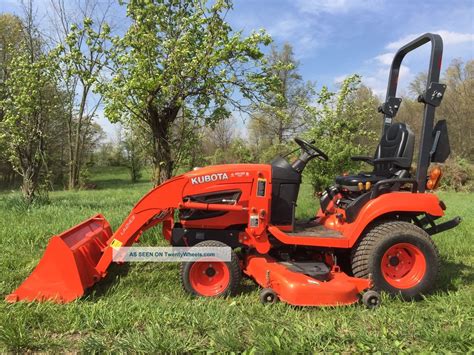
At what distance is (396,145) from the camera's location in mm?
4719

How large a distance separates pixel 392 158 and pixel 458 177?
20.7 metres

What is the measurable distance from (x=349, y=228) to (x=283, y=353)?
5.97 feet

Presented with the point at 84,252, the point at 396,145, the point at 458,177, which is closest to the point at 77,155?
the point at 458,177

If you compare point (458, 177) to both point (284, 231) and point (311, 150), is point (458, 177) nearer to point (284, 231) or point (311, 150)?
point (311, 150)

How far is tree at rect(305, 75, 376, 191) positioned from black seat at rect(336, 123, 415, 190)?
748 centimetres

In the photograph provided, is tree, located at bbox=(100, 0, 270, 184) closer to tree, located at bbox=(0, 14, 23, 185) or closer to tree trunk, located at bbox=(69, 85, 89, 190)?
tree, located at bbox=(0, 14, 23, 185)

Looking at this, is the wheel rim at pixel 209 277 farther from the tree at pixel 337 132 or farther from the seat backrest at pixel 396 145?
the tree at pixel 337 132

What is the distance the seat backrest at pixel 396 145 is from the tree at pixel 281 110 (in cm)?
298

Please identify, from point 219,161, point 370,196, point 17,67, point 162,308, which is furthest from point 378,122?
point 162,308

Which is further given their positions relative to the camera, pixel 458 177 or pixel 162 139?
pixel 458 177

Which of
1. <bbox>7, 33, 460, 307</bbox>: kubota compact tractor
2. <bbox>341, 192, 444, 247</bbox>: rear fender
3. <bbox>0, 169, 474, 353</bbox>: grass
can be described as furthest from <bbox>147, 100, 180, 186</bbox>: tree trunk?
<bbox>341, 192, 444, 247</bbox>: rear fender

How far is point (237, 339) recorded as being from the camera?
10.00ft

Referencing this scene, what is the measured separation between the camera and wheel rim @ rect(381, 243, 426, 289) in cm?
425

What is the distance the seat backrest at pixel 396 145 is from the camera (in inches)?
179
